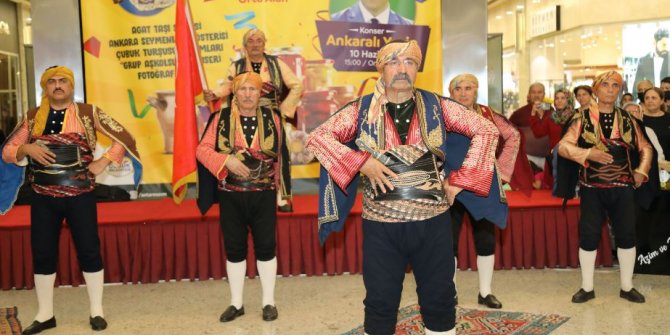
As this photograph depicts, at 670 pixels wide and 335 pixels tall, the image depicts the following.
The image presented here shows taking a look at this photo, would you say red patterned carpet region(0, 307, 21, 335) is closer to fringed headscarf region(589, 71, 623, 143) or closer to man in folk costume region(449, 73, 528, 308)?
man in folk costume region(449, 73, 528, 308)

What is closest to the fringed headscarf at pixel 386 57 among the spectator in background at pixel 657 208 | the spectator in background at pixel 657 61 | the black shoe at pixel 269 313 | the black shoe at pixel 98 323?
the black shoe at pixel 269 313

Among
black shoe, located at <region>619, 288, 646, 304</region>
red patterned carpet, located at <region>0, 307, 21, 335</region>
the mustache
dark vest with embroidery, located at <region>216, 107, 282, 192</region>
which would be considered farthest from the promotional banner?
the mustache

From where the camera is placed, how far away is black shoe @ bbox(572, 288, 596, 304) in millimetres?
4598

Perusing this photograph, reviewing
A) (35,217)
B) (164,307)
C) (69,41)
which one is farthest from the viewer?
(69,41)

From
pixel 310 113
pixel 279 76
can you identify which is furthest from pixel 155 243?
pixel 310 113

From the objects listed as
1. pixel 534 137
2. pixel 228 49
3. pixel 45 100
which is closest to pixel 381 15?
pixel 228 49

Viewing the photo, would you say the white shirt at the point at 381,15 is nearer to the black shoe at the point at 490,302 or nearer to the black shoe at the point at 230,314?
the black shoe at the point at 490,302

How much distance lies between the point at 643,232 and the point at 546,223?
2.39ft

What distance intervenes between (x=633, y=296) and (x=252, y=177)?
2.70 meters

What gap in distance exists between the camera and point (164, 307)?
15.7 feet

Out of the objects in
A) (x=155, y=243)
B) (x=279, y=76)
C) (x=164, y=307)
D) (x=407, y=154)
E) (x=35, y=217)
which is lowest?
(x=164, y=307)

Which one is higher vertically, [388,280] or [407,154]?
[407,154]

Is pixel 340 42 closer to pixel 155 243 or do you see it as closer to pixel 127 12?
pixel 127 12

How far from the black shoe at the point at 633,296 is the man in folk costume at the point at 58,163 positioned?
11.5ft
